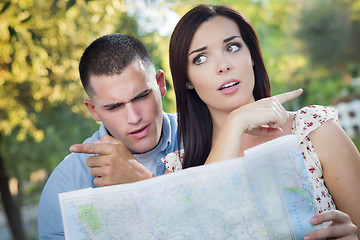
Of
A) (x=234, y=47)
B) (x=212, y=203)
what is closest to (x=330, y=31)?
(x=234, y=47)

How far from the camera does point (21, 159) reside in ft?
24.0

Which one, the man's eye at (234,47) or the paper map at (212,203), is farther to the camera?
the man's eye at (234,47)

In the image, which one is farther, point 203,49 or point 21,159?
point 21,159

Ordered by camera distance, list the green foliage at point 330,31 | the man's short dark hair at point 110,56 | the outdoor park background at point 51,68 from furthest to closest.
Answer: the green foliage at point 330,31, the outdoor park background at point 51,68, the man's short dark hair at point 110,56

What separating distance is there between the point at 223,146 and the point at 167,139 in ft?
3.40

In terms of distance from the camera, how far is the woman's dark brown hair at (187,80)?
1900 millimetres

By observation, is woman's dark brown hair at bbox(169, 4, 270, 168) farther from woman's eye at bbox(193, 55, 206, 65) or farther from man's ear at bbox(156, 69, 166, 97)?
man's ear at bbox(156, 69, 166, 97)

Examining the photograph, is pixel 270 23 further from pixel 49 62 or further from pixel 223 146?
pixel 223 146

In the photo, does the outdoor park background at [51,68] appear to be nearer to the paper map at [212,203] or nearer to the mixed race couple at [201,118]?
the mixed race couple at [201,118]

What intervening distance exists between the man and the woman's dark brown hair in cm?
21

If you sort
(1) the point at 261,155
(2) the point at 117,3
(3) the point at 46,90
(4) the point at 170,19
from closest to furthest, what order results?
(1) the point at 261,155, (2) the point at 117,3, (4) the point at 170,19, (3) the point at 46,90

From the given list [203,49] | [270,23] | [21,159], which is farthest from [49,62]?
[270,23]

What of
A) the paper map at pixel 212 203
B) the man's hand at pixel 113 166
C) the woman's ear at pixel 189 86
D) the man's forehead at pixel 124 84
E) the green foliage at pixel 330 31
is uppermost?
the green foliage at pixel 330 31

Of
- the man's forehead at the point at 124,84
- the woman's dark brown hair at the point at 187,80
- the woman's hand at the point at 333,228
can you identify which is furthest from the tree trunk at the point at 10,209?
the woman's hand at the point at 333,228
